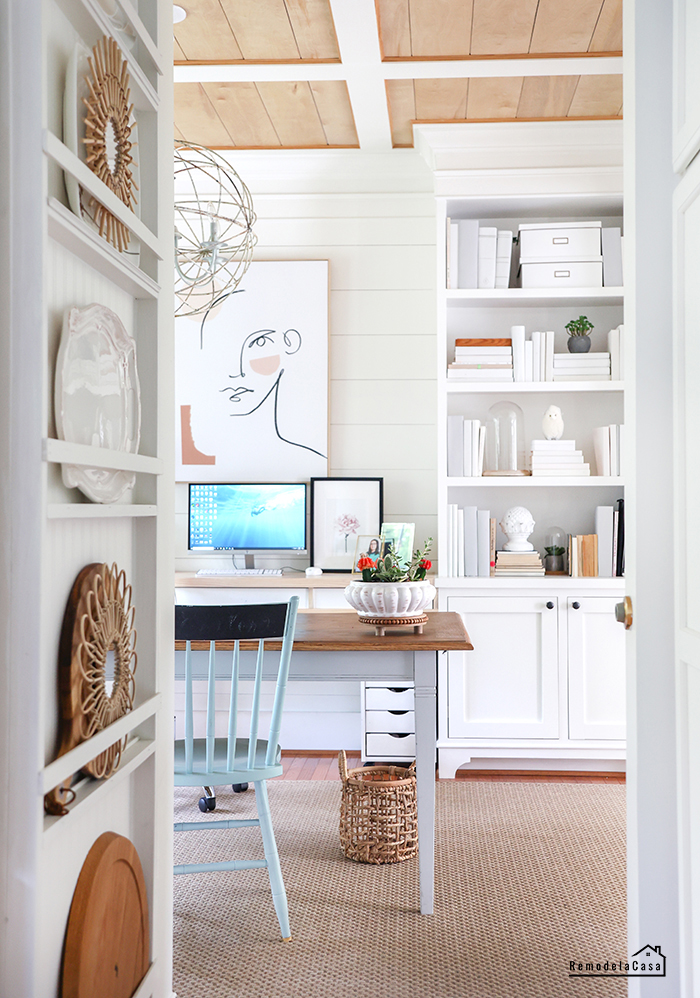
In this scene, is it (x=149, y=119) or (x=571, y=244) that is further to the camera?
(x=571, y=244)

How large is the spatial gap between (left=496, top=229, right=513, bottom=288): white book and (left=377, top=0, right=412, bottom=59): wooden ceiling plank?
0.93 metres

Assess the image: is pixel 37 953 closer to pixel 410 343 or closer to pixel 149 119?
pixel 149 119

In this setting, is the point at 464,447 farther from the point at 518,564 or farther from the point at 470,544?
the point at 518,564

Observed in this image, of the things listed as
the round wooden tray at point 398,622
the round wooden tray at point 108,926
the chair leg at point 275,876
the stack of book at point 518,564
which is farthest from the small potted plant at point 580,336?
the round wooden tray at point 108,926

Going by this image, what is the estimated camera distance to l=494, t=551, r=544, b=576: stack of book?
3.70 m

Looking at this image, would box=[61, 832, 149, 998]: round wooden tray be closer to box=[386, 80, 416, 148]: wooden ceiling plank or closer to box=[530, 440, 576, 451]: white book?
box=[530, 440, 576, 451]: white book

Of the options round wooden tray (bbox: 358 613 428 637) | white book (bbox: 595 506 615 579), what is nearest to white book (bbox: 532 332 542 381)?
white book (bbox: 595 506 615 579)

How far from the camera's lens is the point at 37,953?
3.31ft

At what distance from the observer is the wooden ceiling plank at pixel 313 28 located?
2.84m

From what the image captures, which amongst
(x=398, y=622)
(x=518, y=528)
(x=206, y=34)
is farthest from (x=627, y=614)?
(x=206, y=34)

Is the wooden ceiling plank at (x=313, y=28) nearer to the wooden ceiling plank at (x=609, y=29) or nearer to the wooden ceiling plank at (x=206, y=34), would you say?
the wooden ceiling plank at (x=206, y=34)

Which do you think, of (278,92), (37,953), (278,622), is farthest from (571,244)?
(37,953)

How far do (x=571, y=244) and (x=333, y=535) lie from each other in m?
1.70

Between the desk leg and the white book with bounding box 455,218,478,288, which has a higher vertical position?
the white book with bounding box 455,218,478,288
